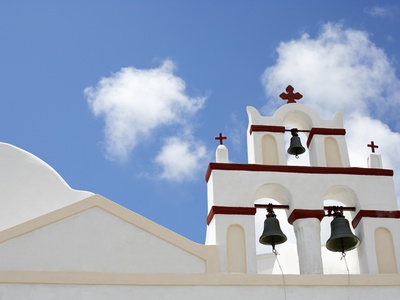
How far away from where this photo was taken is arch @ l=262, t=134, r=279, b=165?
1065 centimetres

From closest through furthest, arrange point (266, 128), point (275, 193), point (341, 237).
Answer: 1. point (341, 237)
2. point (275, 193)
3. point (266, 128)

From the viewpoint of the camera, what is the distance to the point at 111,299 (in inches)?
357

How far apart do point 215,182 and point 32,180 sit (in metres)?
3.48

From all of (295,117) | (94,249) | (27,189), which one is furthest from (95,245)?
(295,117)

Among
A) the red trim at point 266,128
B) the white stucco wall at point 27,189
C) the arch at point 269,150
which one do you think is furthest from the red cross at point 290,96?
the white stucco wall at point 27,189

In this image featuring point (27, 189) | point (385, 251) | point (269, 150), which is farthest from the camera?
point (27, 189)

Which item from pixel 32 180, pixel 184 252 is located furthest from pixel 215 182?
pixel 32 180

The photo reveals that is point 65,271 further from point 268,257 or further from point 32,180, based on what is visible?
point 268,257

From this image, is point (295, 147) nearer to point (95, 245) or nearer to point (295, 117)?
point (295, 117)

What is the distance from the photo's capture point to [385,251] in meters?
10.0

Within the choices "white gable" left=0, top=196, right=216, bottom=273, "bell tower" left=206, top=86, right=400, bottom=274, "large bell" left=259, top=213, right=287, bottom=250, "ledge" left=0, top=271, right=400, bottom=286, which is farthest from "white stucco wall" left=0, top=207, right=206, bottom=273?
"large bell" left=259, top=213, right=287, bottom=250

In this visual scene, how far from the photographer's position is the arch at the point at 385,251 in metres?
9.87

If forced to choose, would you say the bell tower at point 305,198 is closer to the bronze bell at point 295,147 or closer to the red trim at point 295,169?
the red trim at point 295,169

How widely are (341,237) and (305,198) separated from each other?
0.72m
